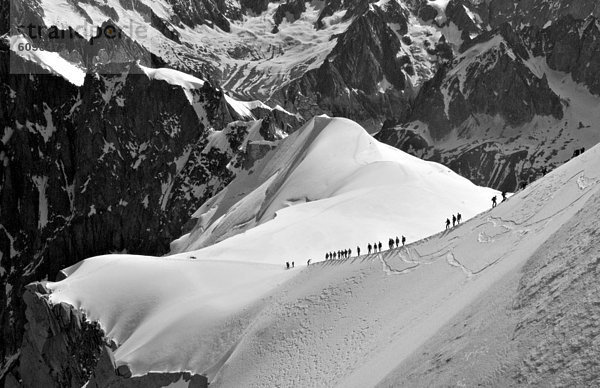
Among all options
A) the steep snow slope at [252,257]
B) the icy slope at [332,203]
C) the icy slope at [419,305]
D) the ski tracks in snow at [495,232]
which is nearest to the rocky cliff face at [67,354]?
the steep snow slope at [252,257]

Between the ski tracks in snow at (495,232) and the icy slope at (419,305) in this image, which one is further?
the ski tracks in snow at (495,232)

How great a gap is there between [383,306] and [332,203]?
50604 millimetres

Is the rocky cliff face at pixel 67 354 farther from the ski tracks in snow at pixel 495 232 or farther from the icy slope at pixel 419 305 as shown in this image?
the ski tracks in snow at pixel 495 232

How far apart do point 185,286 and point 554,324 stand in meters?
45.6

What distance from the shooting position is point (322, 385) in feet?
109

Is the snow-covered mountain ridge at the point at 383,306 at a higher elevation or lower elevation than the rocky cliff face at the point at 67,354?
higher

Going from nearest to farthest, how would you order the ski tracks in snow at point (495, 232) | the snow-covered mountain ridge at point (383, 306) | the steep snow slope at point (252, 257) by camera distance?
the snow-covered mountain ridge at point (383, 306) → the ski tracks in snow at point (495, 232) → the steep snow slope at point (252, 257)

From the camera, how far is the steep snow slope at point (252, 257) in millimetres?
50562

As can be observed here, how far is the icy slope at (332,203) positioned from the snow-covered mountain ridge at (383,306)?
40.2 ft

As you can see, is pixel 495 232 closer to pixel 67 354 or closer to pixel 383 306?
pixel 383 306

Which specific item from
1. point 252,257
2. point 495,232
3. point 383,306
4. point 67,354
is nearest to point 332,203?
point 252,257

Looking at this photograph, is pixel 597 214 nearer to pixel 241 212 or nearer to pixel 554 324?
pixel 554 324

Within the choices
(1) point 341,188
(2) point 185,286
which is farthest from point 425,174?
(2) point 185,286

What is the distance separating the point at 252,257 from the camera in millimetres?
68375
